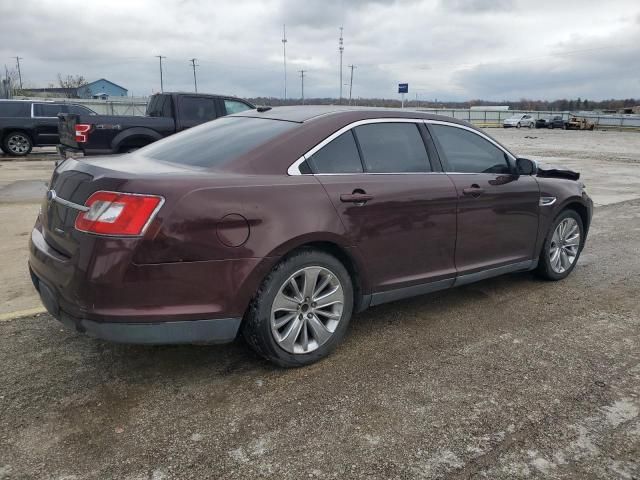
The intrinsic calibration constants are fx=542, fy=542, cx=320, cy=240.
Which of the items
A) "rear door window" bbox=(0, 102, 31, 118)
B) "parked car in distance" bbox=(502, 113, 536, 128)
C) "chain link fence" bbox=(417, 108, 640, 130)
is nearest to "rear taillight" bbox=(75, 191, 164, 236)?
"rear door window" bbox=(0, 102, 31, 118)

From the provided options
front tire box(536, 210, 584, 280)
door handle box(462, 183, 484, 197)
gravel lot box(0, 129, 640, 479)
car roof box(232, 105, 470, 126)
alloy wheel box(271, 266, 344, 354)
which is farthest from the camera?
Answer: front tire box(536, 210, 584, 280)

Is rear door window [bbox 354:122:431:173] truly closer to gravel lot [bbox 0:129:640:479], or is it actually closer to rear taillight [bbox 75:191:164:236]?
gravel lot [bbox 0:129:640:479]

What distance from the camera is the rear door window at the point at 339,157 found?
340cm

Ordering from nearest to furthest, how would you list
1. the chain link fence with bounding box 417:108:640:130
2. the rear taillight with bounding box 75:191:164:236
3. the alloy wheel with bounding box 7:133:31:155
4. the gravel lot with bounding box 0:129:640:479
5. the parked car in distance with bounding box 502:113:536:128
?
1. the gravel lot with bounding box 0:129:640:479
2. the rear taillight with bounding box 75:191:164:236
3. the alloy wheel with bounding box 7:133:31:155
4. the parked car in distance with bounding box 502:113:536:128
5. the chain link fence with bounding box 417:108:640:130

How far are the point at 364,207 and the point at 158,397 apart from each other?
1668mm

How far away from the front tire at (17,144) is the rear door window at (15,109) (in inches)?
21.9

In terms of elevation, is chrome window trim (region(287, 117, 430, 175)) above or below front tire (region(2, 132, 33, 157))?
above

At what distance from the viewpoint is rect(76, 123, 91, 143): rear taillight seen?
379 inches

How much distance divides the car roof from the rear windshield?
108 millimetres

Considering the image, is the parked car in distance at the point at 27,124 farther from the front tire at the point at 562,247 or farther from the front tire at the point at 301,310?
the front tire at the point at 301,310

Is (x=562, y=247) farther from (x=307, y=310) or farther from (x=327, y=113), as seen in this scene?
(x=307, y=310)

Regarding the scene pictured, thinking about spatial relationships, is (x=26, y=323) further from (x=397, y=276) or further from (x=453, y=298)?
(x=453, y=298)

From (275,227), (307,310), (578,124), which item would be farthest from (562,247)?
(578,124)

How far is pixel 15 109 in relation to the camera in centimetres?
1597
